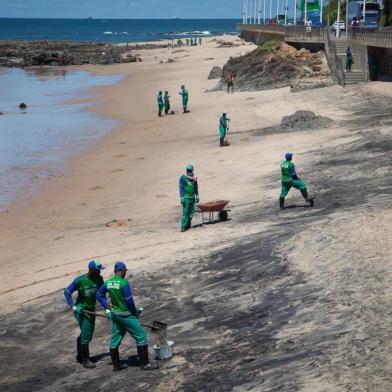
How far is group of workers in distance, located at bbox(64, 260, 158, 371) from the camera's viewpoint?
1048 cm

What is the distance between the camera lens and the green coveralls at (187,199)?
17.5 meters

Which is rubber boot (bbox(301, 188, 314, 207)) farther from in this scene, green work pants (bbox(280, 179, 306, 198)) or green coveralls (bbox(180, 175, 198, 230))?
green coveralls (bbox(180, 175, 198, 230))

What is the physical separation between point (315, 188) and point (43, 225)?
23.7 ft

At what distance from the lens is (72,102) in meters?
50.6

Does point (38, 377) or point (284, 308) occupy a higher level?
point (284, 308)

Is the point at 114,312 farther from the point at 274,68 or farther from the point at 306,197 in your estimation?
the point at 274,68

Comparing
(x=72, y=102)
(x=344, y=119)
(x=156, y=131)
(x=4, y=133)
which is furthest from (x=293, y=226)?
(x=72, y=102)

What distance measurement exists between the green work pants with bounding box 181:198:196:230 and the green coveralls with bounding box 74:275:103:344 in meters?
6.52

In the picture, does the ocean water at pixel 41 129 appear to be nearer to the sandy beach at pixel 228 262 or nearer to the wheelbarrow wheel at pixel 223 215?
the sandy beach at pixel 228 262

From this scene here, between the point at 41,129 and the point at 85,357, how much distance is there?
28.3 metres

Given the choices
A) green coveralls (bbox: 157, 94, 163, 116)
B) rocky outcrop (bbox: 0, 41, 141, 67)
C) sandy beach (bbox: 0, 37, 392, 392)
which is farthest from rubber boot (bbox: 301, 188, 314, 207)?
rocky outcrop (bbox: 0, 41, 141, 67)

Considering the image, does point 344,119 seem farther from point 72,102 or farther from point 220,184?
point 72,102

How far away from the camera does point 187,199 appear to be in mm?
17516

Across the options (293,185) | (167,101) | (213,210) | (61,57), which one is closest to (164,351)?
(213,210)
